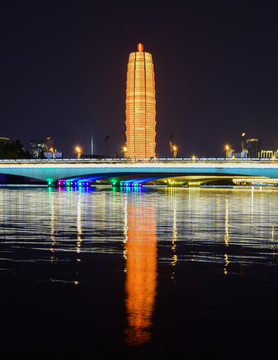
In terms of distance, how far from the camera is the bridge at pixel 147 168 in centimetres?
10838

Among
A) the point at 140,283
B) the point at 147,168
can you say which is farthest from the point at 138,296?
the point at 147,168

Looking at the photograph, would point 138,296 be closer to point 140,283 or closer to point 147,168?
point 140,283

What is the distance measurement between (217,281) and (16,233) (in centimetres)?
1278

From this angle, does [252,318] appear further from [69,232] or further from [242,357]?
[69,232]

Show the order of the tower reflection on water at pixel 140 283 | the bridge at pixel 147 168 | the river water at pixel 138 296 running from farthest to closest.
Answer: the bridge at pixel 147 168 < the tower reflection on water at pixel 140 283 < the river water at pixel 138 296

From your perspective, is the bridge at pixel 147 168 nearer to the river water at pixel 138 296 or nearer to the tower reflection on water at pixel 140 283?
the tower reflection on water at pixel 140 283

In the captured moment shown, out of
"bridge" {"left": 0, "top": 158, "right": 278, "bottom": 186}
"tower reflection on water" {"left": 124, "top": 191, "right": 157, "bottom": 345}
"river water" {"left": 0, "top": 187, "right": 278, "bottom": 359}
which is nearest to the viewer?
"river water" {"left": 0, "top": 187, "right": 278, "bottom": 359}

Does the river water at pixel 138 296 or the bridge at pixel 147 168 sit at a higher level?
the bridge at pixel 147 168

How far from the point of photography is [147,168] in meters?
113

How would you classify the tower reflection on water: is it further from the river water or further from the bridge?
the bridge

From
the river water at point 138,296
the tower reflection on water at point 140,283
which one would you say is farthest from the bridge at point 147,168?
the river water at point 138,296

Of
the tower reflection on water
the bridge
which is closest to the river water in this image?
the tower reflection on water

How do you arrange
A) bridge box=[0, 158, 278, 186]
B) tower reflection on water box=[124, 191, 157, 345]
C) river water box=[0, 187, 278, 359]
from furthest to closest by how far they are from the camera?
bridge box=[0, 158, 278, 186] < tower reflection on water box=[124, 191, 157, 345] < river water box=[0, 187, 278, 359]

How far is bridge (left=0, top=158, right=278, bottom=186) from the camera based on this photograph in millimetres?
108375
